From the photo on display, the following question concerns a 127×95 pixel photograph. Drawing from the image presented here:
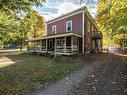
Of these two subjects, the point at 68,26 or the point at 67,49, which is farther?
the point at 68,26

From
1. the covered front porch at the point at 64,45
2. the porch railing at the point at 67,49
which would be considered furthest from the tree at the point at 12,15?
the porch railing at the point at 67,49

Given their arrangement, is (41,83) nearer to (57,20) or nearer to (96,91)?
(96,91)

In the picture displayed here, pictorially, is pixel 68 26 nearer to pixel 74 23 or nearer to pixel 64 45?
pixel 74 23

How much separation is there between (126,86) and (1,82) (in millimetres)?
7310

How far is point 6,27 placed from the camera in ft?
31.4

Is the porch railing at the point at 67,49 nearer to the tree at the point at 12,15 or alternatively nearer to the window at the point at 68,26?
the window at the point at 68,26

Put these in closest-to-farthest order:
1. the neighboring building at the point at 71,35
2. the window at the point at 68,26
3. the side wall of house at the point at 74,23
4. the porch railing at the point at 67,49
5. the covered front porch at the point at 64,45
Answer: the porch railing at the point at 67,49
the covered front porch at the point at 64,45
the neighboring building at the point at 71,35
the side wall of house at the point at 74,23
the window at the point at 68,26

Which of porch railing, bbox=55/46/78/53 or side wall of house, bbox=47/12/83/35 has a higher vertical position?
side wall of house, bbox=47/12/83/35

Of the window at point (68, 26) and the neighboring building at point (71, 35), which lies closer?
the neighboring building at point (71, 35)

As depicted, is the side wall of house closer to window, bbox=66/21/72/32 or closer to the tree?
window, bbox=66/21/72/32

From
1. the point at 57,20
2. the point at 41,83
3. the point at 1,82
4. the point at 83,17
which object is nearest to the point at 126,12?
the point at 41,83

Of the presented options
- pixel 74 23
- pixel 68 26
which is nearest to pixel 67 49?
pixel 74 23

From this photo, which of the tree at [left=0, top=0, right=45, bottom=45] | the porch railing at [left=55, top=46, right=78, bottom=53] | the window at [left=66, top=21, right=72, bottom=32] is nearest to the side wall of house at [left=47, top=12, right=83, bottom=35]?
the window at [left=66, top=21, right=72, bottom=32]

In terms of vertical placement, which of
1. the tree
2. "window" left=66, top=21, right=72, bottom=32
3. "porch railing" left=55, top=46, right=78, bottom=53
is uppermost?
"window" left=66, top=21, right=72, bottom=32
